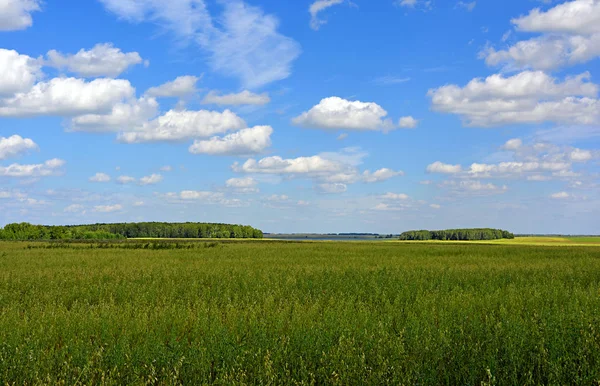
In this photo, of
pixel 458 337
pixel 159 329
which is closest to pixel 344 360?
pixel 458 337

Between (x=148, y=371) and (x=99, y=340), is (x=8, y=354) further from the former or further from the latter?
(x=148, y=371)

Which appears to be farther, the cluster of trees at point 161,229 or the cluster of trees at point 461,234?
the cluster of trees at point 161,229

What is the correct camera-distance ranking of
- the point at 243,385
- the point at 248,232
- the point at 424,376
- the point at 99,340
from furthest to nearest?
→ the point at 248,232, the point at 99,340, the point at 424,376, the point at 243,385

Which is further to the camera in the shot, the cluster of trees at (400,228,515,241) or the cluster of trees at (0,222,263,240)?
the cluster of trees at (0,222,263,240)

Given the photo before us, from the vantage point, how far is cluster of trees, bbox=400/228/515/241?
11834 cm

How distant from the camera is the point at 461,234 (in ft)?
399

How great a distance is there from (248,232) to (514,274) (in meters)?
132

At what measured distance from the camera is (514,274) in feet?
62.7

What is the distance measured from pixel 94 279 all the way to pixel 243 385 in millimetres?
14199

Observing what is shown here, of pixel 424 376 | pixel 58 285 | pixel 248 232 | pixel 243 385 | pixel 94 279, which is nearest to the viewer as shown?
pixel 243 385

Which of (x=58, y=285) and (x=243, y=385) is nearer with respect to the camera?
(x=243, y=385)

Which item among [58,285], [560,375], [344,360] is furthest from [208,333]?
[58,285]

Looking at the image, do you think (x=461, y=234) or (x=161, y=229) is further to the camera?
(x=161, y=229)

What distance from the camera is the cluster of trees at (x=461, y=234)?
118344 mm
